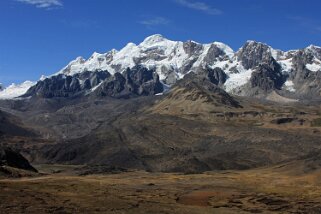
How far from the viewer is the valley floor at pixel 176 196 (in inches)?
3883

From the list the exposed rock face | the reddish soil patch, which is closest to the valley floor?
the reddish soil patch

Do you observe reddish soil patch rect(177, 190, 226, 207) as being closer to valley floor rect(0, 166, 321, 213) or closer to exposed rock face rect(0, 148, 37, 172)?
valley floor rect(0, 166, 321, 213)

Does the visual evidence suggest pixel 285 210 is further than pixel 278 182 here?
No

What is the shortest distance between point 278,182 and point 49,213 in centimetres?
9097

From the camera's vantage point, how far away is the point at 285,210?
4540 inches

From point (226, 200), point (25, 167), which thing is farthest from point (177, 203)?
point (25, 167)

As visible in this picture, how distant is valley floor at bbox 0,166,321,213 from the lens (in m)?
98.6

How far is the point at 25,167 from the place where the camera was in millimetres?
197250

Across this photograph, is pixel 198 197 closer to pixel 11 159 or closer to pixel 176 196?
pixel 176 196

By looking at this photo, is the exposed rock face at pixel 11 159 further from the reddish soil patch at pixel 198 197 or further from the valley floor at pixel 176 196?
the reddish soil patch at pixel 198 197

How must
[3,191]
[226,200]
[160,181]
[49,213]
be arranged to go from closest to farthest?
[49,213] → [3,191] → [226,200] → [160,181]

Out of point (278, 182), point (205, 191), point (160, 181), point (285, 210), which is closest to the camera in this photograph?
point (285, 210)

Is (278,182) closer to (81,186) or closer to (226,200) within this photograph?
(226,200)

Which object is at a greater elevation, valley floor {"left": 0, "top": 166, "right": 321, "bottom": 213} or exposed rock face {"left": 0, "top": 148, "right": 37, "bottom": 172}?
exposed rock face {"left": 0, "top": 148, "right": 37, "bottom": 172}
